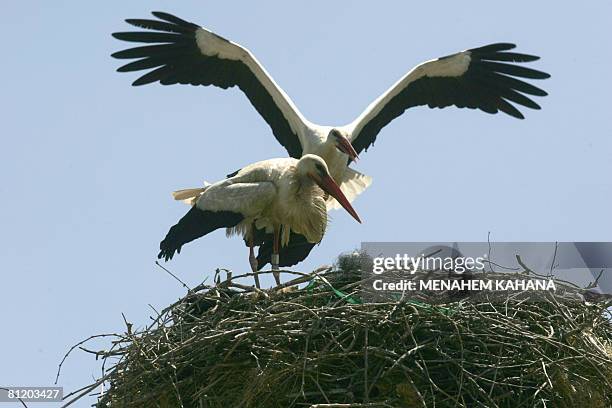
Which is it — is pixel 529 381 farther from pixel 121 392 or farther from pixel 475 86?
pixel 475 86

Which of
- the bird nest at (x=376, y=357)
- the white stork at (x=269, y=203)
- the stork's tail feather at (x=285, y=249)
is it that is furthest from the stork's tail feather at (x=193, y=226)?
the bird nest at (x=376, y=357)

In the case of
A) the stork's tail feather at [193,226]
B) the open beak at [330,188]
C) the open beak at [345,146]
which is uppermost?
the open beak at [345,146]

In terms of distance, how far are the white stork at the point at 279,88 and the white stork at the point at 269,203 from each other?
145cm

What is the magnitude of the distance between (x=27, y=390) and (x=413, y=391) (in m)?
2.11

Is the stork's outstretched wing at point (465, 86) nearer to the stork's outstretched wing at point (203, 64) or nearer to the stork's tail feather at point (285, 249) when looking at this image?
the stork's outstretched wing at point (203, 64)

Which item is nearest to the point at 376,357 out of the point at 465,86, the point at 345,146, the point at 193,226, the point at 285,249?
the point at 193,226

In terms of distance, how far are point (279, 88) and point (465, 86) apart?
1.28 meters

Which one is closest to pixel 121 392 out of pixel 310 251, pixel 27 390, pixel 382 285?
pixel 27 390

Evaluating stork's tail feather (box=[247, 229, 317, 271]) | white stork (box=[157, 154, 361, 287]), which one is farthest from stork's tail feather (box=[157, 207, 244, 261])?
stork's tail feather (box=[247, 229, 317, 271])

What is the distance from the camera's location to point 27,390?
675 cm

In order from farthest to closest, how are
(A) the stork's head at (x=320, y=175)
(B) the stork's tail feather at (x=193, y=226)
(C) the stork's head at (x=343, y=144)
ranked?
(C) the stork's head at (x=343, y=144)
(B) the stork's tail feather at (x=193, y=226)
(A) the stork's head at (x=320, y=175)

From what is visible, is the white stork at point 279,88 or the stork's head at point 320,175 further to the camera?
the white stork at point 279,88

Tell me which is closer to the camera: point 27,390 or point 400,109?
point 27,390

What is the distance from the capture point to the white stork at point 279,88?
916cm
